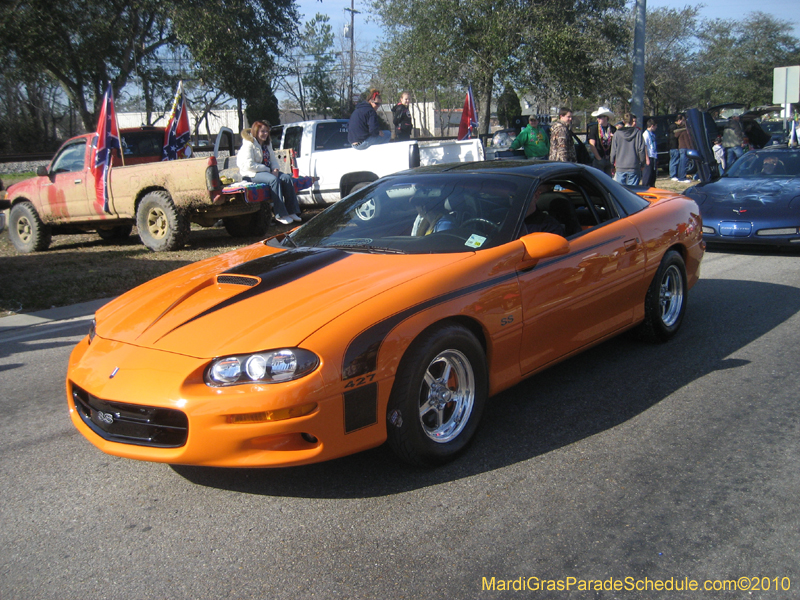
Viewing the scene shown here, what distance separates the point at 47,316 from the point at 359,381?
5.42 m

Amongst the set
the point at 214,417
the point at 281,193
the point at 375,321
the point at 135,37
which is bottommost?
the point at 214,417

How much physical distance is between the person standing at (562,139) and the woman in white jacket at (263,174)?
14.7ft

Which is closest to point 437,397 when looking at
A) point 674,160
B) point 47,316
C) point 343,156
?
point 47,316

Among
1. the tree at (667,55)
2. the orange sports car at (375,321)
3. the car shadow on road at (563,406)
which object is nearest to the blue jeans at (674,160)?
the car shadow on road at (563,406)

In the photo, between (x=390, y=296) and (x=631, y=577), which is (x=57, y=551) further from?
(x=631, y=577)

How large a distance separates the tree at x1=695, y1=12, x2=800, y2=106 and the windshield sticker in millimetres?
56396

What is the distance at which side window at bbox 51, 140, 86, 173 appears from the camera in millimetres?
11086

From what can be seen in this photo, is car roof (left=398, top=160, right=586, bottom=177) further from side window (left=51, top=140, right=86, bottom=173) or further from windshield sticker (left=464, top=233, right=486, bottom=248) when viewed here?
side window (left=51, top=140, right=86, bottom=173)

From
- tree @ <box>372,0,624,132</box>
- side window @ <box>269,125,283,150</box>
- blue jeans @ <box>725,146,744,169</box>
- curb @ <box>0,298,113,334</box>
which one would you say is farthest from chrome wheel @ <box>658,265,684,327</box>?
tree @ <box>372,0,624,132</box>

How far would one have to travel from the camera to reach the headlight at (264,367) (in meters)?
2.75

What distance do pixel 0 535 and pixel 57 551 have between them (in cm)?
33

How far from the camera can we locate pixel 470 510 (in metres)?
2.92

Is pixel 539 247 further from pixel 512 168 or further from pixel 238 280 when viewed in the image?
pixel 238 280

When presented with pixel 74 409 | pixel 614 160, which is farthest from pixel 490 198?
pixel 614 160
